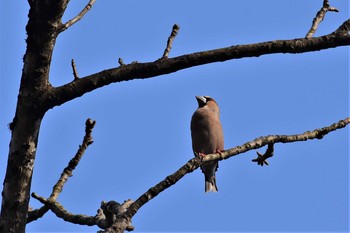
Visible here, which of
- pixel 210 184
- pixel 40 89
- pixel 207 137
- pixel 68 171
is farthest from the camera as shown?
pixel 210 184

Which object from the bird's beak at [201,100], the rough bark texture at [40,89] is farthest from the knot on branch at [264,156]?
the bird's beak at [201,100]

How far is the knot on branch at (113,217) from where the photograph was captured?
2820 mm

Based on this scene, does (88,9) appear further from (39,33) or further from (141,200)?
(141,200)

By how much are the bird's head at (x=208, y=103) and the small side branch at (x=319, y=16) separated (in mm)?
5782

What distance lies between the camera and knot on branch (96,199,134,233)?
282cm

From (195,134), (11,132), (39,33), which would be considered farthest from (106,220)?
(195,134)

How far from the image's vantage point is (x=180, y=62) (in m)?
2.82

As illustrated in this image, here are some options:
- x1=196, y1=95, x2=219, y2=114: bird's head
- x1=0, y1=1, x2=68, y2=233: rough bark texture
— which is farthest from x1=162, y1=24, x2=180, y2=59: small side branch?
x1=196, y1=95, x2=219, y2=114: bird's head

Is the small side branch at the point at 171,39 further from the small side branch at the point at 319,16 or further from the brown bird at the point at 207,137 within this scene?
the brown bird at the point at 207,137

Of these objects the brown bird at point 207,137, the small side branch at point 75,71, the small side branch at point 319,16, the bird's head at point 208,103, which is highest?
the bird's head at point 208,103

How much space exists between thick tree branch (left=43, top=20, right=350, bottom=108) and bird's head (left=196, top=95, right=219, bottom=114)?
6.31 metres

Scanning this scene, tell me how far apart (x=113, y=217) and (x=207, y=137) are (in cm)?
521

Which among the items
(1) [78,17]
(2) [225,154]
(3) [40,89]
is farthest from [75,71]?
(2) [225,154]

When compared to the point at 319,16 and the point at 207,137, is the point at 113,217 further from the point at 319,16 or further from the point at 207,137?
the point at 207,137
